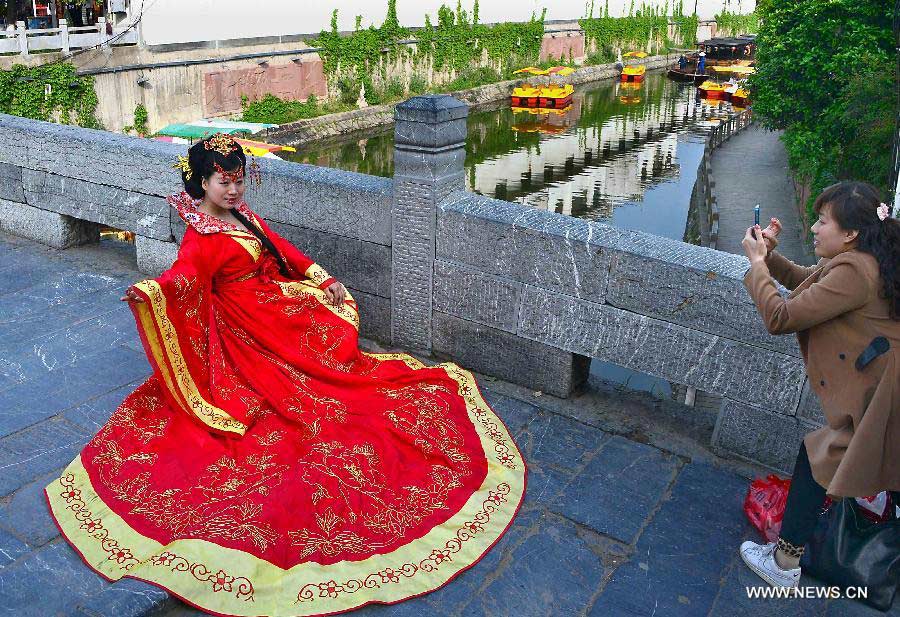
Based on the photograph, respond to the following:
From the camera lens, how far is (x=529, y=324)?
423 centimetres

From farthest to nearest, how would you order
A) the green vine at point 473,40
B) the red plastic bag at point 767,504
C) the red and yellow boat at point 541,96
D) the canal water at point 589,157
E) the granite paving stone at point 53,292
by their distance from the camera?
the red and yellow boat at point 541,96, the green vine at point 473,40, the canal water at point 589,157, the granite paving stone at point 53,292, the red plastic bag at point 767,504

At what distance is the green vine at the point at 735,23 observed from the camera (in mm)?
60781

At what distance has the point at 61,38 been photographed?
18.5 m

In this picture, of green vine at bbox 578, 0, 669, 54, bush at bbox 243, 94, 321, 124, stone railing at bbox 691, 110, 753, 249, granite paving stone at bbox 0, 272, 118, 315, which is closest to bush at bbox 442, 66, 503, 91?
bush at bbox 243, 94, 321, 124

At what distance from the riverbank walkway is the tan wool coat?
9.82 metres

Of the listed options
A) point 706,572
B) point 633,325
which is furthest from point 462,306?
point 706,572

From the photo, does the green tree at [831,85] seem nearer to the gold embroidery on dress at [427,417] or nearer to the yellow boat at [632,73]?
the gold embroidery on dress at [427,417]

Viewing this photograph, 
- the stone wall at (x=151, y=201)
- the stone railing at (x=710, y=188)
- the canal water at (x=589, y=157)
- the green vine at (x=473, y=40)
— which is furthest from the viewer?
the green vine at (x=473, y=40)

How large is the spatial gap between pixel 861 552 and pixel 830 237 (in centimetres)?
121

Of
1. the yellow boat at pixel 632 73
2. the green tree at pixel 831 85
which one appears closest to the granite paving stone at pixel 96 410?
the green tree at pixel 831 85

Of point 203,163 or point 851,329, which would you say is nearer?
point 851,329

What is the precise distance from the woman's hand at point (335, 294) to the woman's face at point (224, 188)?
71 centimetres

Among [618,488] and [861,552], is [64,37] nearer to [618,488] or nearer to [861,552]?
[618,488]

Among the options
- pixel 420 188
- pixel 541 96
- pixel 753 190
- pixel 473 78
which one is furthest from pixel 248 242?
pixel 473 78
